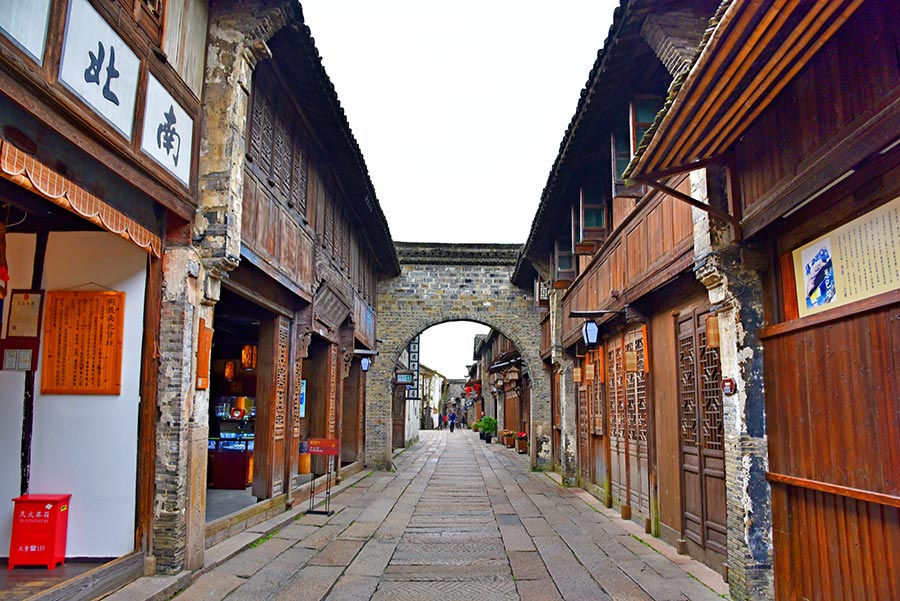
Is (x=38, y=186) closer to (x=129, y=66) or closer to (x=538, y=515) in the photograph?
(x=129, y=66)

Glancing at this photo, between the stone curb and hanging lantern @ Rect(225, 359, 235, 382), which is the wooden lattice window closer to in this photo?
the stone curb

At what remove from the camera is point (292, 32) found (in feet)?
23.5

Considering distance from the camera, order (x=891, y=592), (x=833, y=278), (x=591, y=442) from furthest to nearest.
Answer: (x=591, y=442)
(x=833, y=278)
(x=891, y=592)

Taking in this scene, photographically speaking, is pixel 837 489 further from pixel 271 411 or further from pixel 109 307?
pixel 271 411

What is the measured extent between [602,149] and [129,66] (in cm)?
664

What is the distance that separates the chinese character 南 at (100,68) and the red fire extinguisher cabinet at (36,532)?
3.21 meters

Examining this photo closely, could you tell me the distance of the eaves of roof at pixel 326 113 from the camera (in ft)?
24.5

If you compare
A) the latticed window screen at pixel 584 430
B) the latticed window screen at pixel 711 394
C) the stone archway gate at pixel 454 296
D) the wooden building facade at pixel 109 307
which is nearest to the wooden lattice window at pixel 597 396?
the latticed window screen at pixel 584 430

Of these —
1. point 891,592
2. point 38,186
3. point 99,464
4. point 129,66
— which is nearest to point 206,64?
point 129,66

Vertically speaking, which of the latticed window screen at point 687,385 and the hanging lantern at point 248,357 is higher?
the hanging lantern at point 248,357

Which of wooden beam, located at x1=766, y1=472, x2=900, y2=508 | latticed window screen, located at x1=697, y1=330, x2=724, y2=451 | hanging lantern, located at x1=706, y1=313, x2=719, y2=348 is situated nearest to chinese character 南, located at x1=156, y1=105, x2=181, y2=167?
hanging lantern, located at x1=706, y1=313, x2=719, y2=348

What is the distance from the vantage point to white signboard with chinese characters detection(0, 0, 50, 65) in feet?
11.7

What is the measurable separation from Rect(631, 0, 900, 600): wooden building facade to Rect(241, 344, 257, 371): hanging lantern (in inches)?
330

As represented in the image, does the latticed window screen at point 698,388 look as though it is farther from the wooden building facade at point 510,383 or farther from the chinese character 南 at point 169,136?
the wooden building facade at point 510,383
